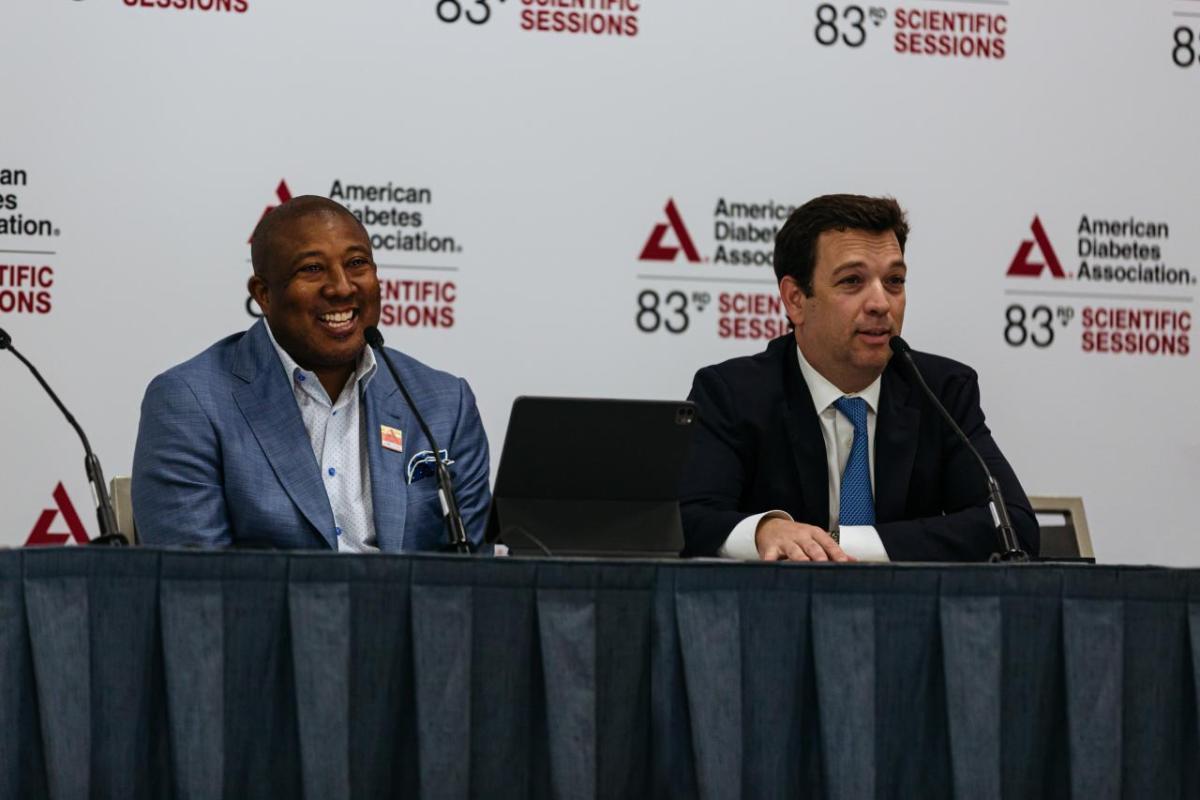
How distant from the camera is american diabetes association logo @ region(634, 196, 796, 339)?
3.91 metres

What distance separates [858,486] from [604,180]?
4.01 ft

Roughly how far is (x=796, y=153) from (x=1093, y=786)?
90.3 inches

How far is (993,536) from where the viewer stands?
2906 millimetres

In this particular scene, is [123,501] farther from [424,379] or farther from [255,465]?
[424,379]

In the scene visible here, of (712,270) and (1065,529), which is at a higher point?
(712,270)

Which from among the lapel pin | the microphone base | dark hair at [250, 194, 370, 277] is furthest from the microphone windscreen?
the microphone base

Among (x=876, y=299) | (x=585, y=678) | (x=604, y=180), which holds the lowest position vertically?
(x=585, y=678)

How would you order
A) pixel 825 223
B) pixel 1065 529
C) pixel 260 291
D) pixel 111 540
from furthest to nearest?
pixel 1065 529 → pixel 825 223 → pixel 260 291 → pixel 111 540

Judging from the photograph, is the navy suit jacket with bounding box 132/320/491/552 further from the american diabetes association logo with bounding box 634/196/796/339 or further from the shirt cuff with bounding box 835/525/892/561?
the american diabetes association logo with bounding box 634/196/796/339

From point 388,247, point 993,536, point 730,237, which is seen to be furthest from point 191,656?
point 730,237

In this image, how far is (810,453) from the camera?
9.98ft

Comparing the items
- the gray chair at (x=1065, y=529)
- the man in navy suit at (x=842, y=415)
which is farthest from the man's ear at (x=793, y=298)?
the gray chair at (x=1065, y=529)

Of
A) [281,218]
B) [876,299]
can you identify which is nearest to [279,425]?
[281,218]

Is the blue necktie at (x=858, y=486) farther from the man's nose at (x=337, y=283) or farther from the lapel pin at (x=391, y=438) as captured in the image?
the man's nose at (x=337, y=283)
